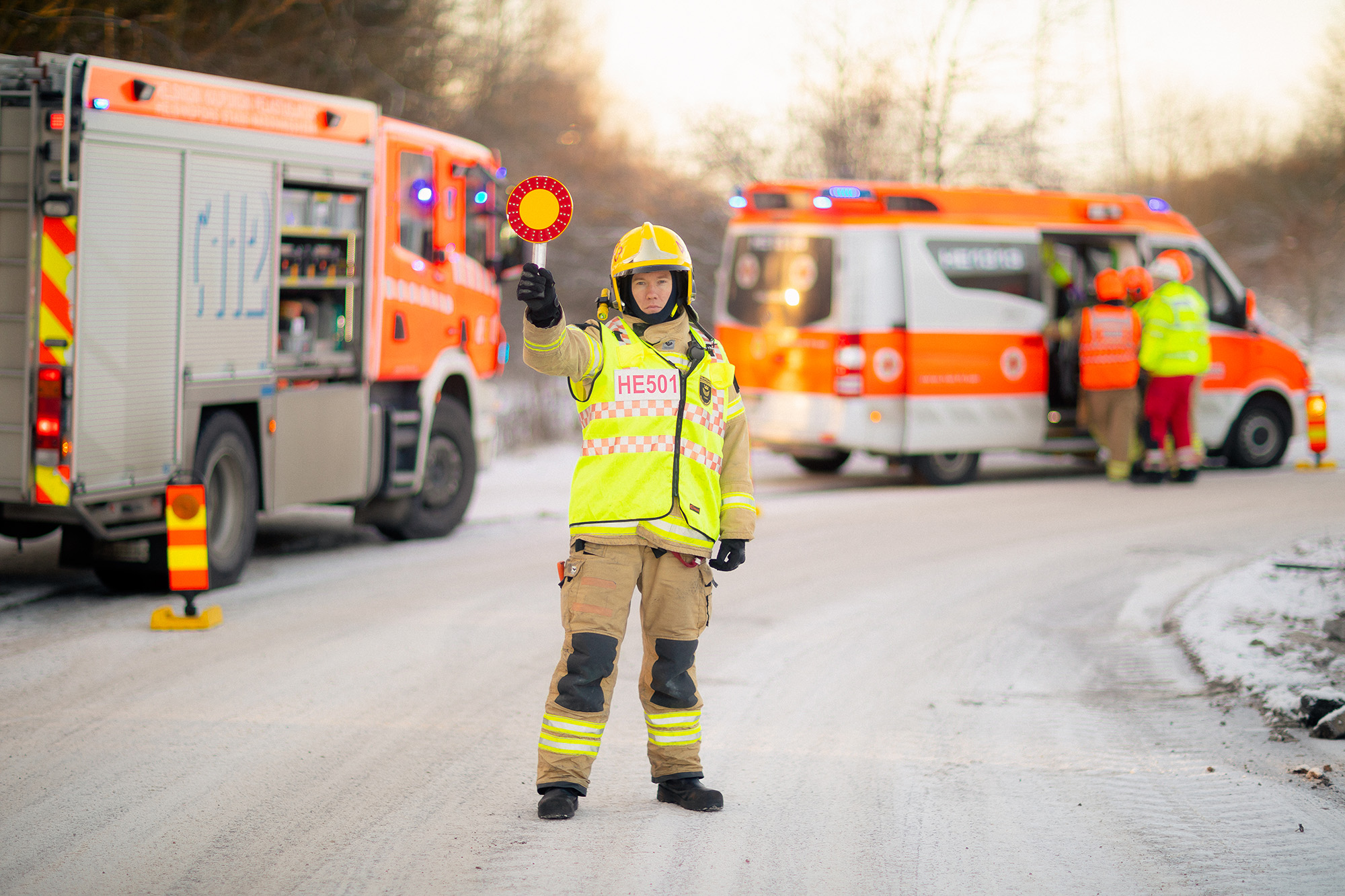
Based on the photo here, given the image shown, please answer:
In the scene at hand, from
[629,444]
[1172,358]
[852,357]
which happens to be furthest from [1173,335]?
[629,444]

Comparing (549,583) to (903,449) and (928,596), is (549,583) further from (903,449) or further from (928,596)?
(903,449)

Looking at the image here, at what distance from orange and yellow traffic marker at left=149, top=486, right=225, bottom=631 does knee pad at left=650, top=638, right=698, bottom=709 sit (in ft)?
12.5

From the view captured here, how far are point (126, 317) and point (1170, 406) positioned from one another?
10225 mm

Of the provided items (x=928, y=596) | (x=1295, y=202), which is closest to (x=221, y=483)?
(x=928, y=596)

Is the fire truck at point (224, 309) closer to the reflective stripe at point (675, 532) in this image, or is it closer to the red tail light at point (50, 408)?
the red tail light at point (50, 408)

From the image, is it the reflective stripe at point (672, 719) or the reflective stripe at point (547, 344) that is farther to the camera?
the reflective stripe at point (672, 719)

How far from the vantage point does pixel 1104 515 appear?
12.0m

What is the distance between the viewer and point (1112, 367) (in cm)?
1402

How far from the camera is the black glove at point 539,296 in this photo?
4105 mm

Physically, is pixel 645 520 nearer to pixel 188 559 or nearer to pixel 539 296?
pixel 539 296

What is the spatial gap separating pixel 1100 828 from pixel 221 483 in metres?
5.90

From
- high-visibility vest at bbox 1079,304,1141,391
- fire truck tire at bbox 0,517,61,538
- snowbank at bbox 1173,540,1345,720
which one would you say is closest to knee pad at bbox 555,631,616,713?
snowbank at bbox 1173,540,1345,720

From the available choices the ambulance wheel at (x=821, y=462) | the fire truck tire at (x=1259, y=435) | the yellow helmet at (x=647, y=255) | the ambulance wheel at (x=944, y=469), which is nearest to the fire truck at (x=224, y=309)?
the yellow helmet at (x=647, y=255)

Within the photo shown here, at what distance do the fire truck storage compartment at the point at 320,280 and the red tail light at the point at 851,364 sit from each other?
206 inches
